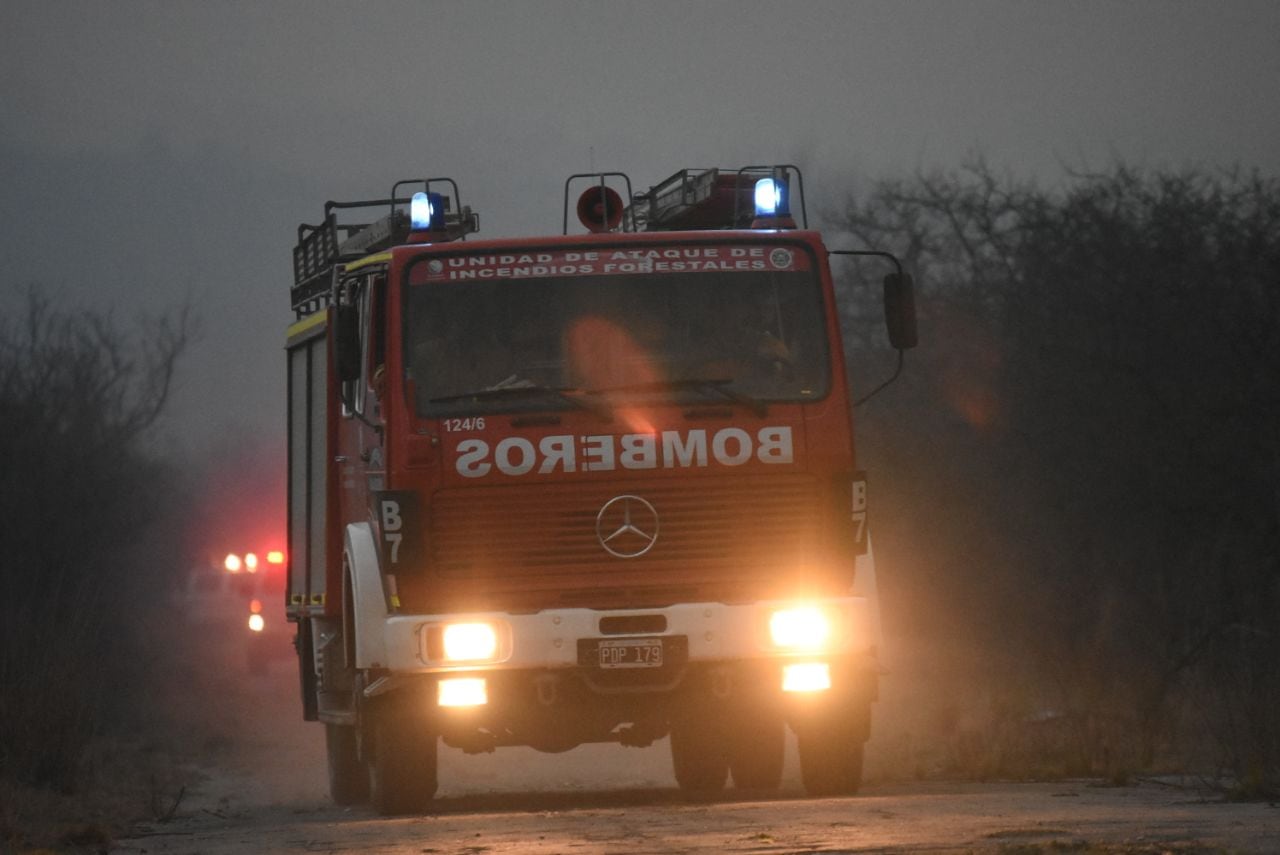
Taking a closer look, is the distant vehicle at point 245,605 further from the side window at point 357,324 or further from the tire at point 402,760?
the tire at point 402,760

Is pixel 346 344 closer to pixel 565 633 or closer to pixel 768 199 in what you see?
pixel 565 633

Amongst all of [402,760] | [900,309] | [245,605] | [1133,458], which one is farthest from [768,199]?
[245,605]

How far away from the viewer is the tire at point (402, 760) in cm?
1141

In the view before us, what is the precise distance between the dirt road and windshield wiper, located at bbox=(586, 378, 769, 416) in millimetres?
1976

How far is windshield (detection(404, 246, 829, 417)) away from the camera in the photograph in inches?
433

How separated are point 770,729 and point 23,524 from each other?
18.0 meters

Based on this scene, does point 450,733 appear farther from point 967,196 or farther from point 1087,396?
point 967,196

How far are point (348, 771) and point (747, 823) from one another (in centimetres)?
540

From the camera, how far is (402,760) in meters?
11.5

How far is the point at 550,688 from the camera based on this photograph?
1083 centimetres

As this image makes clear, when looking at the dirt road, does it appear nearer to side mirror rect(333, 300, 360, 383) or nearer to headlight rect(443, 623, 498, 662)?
headlight rect(443, 623, 498, 662)

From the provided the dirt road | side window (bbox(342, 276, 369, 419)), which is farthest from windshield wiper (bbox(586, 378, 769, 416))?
the dirt road

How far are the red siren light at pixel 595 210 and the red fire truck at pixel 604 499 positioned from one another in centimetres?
142

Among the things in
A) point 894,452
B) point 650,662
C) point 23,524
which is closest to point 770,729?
point 650,662
